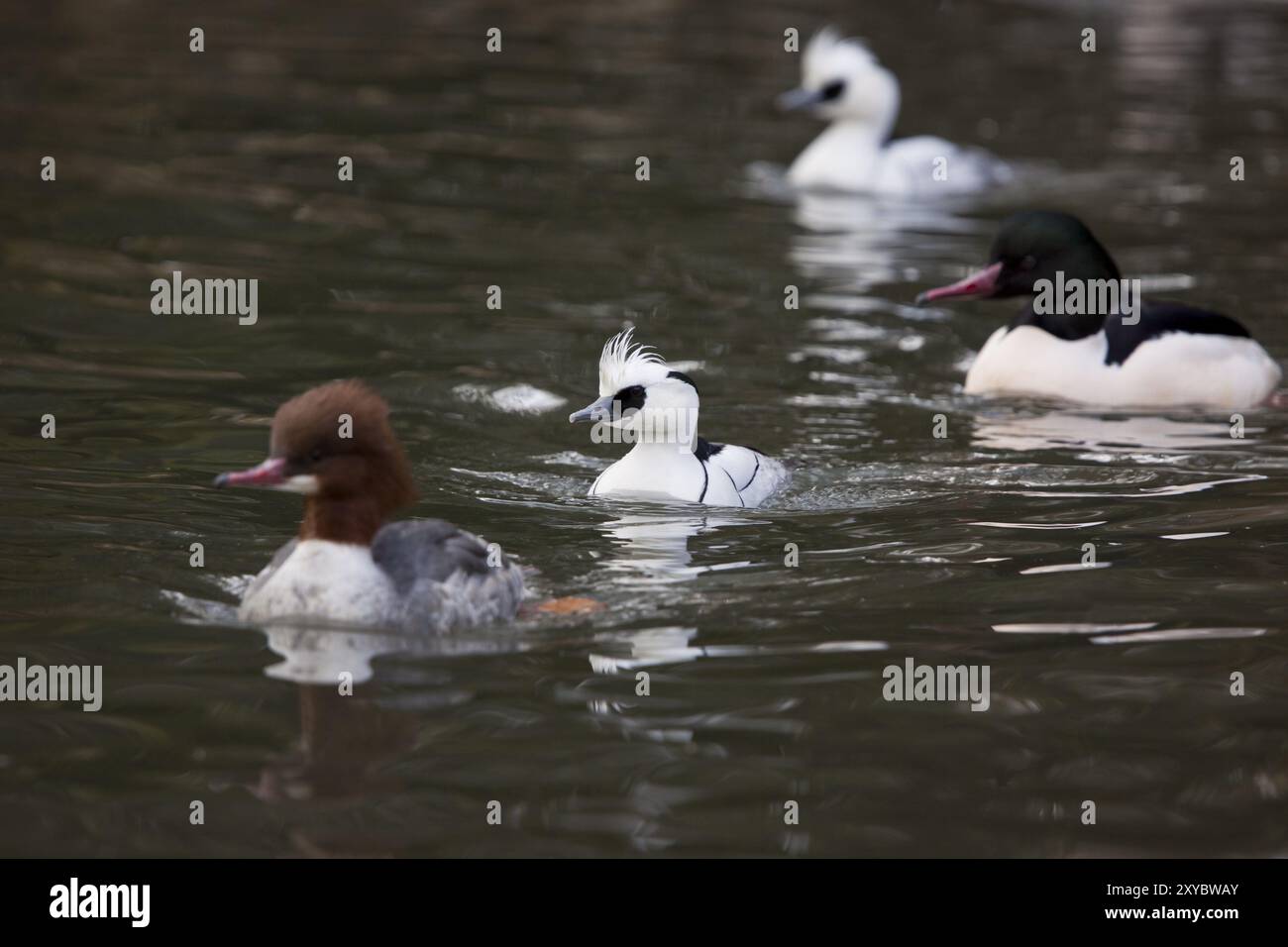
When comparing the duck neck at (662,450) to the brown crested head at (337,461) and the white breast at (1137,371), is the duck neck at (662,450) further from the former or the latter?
the white breast at (1137,371)

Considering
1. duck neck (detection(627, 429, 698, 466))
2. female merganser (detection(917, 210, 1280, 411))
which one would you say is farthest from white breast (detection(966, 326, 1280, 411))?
duck neck (detection(627, 429, 698, 466))

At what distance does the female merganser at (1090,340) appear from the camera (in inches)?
488

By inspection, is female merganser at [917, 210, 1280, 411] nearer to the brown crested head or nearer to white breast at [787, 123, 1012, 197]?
the brown crested head

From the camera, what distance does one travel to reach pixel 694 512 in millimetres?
9508

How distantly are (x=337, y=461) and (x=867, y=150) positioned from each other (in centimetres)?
1284

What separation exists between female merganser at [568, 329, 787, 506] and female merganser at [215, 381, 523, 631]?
1625 mm

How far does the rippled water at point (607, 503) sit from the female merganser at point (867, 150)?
0.56m

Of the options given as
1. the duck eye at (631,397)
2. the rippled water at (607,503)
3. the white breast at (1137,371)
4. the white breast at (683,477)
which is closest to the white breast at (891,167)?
the rippled water at (607,503)

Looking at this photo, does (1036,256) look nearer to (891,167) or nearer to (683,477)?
(683,477)

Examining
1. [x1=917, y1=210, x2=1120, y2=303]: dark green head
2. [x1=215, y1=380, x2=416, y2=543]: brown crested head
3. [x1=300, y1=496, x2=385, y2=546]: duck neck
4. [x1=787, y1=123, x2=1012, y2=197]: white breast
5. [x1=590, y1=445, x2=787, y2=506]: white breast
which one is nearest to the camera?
[x1=215, y1=380, x2=416, y2=543]: brown crested head

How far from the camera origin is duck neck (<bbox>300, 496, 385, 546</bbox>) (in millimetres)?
7434

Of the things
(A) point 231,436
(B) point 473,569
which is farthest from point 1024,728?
(A) point 231,436

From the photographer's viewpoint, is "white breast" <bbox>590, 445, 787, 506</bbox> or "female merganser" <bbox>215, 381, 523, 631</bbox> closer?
"female merganser" <bbox>215, 381, 523, 631</bbox>

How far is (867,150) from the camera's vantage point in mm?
19391
